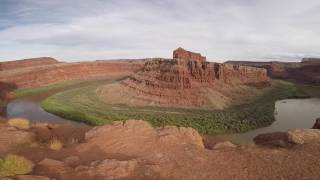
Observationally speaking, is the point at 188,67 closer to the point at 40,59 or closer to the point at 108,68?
the point at 108,68

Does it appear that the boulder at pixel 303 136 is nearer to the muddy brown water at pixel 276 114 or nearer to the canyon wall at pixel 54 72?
the muddy brown water at pixel 276 114

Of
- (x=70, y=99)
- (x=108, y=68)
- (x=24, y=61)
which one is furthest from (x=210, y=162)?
(x=24, y=61)

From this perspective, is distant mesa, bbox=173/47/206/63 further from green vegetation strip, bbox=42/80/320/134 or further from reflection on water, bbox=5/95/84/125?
reflection on water, bbox=5/95/84/125

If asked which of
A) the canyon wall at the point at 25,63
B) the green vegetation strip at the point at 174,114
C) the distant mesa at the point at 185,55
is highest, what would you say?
the distant mesa at the point at 185,55

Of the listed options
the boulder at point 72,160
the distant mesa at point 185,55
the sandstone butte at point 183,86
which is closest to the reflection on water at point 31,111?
the sandstone butte at point 183,86

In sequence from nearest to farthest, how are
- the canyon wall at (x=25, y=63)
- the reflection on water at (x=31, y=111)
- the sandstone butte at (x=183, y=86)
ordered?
the reflection on water at (x=31, y=111) → the sandstone butte at (x=183, y=86) → the canyon wall at (x=25, y=63)

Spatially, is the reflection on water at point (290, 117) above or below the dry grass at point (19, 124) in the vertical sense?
below

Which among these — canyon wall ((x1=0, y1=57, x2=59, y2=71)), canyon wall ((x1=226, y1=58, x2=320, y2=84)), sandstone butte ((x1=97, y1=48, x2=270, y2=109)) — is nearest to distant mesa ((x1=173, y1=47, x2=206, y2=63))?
sandstone butte ((x1=97, y1=48, x2=270, y2=109))

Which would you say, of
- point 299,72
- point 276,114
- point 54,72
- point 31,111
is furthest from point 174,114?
point 299,72

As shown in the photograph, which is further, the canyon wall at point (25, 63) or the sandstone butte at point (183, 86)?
the canyon wall at point (25, 63)
